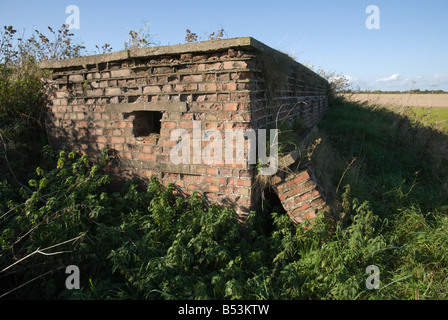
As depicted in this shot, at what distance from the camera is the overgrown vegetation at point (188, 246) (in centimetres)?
216

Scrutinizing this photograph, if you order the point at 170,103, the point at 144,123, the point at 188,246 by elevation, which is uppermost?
the point at 170,103

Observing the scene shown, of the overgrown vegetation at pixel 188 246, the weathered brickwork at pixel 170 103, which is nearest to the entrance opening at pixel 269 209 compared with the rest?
the overgrown vegetation at pixel 188 246

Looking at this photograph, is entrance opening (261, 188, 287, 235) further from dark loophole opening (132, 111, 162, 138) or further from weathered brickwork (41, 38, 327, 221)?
dark loophole opening (132, 111, 162, 138)

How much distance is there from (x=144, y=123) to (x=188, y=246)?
1962 mm

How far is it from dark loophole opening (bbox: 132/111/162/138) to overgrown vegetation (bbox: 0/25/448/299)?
2.14 feet

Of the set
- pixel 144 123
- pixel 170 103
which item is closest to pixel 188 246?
pixel 170 103

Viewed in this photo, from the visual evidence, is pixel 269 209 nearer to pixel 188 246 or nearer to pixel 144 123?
pixel 188 246

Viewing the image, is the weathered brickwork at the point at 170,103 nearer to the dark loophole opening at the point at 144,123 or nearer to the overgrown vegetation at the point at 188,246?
the dark loophole opening at the point at 144,123

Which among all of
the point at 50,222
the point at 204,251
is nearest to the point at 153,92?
the point at 50,222

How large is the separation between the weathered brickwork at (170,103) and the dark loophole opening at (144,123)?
0.01m

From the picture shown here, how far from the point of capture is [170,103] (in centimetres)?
304

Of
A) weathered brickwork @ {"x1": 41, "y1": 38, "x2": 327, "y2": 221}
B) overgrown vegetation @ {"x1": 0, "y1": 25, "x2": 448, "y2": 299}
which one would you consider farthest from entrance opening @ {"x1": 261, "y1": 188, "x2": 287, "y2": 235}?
weathered brickwork @ {"x1": 41, "y1": 38, "x2": 327, "y2": 221}

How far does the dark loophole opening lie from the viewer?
11.1ft
